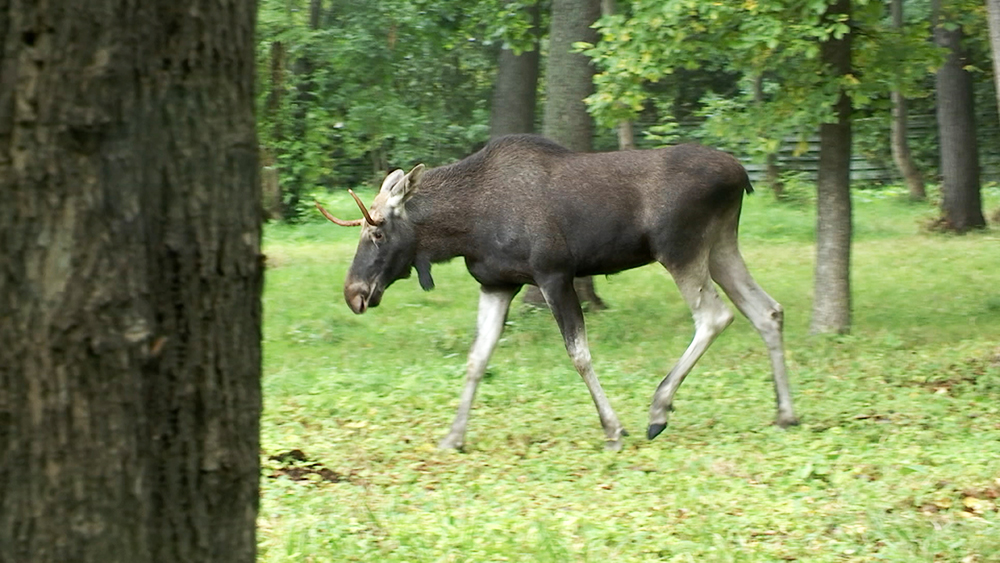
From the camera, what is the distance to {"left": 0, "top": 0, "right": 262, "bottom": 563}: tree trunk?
9.83 feet

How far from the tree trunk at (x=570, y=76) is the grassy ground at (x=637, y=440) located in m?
2.09

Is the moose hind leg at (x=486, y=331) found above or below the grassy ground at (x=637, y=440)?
above

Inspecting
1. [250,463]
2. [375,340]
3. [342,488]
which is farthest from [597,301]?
[250,463]

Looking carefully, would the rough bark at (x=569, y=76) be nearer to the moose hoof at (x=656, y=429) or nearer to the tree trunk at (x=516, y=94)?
the tree trunk at (x=516, y=94)

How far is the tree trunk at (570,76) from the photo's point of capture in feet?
47.9

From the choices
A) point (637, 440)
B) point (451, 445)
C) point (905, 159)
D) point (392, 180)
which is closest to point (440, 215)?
point (392, 180)

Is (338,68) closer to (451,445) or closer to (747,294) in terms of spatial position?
(747,294)

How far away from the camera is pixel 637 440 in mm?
8961

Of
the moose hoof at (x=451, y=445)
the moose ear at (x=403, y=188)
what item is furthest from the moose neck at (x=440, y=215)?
the moose hoof at (x=451, y=445)

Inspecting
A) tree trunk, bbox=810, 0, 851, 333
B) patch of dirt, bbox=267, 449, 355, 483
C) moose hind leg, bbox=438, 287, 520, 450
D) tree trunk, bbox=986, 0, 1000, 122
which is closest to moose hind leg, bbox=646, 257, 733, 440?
moose hind leg, bbox=438, 287, 520, 450

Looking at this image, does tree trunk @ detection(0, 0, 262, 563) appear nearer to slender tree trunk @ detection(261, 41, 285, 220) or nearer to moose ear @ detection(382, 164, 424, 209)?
moose ear @ detection(382, 164, 424, 209)

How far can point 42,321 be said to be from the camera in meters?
3.01

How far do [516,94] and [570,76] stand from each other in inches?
96.1

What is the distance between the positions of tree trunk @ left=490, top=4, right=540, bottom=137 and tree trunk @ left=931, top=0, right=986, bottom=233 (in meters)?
8.52
